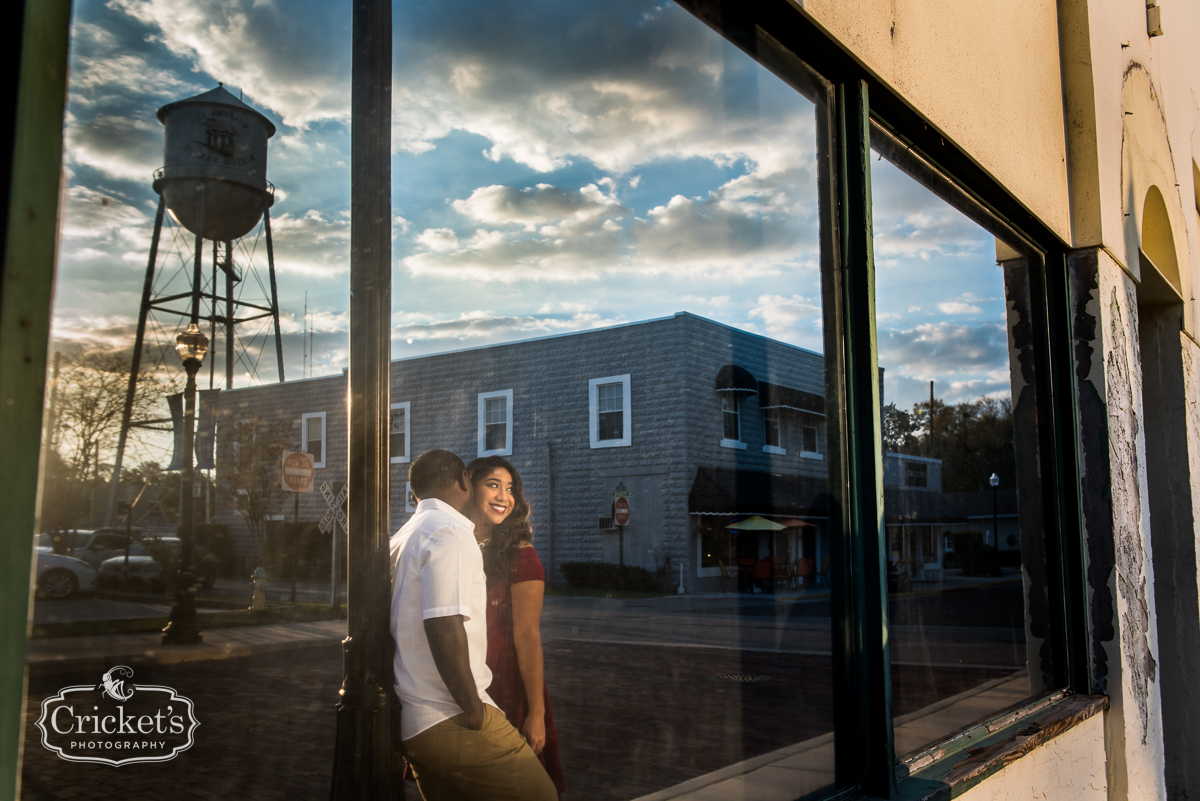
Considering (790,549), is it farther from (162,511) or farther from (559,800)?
(162,511)

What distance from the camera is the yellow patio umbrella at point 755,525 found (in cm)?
230

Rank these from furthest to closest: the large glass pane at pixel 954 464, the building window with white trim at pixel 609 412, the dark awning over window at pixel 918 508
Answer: the large glass pane at pixel 954 464
the dark awning over window at pixel 918 508
the building window with white trim at pixel 609 412

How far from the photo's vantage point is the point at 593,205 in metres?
1.95

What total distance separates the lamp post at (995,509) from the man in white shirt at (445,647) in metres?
3.25

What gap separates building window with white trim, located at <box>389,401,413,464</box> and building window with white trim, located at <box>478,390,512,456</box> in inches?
5.5

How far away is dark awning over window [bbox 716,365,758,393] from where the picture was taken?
2338 millimetres

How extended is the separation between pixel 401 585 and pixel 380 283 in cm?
50

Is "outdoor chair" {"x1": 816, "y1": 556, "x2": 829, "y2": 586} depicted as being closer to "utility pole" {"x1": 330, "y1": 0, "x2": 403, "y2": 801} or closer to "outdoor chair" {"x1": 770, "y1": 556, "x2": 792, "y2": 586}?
"outdoor chair" {"x1": 770, "y1": 556, "x2": 792, "y2": 586}

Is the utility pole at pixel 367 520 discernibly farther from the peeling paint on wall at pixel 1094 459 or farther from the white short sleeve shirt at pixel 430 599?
the peeling paint on wall at pixel 1094 459

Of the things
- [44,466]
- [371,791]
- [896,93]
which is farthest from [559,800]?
[896,93]

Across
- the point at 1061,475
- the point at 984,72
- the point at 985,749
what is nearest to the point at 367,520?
the point at 985,749

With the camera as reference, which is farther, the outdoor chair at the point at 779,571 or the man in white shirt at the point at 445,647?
the outdoor chair at the point at 779,571

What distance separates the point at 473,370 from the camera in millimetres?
1594

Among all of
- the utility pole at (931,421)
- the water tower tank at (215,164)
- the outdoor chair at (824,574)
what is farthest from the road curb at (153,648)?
the utility pole at (931,421)
